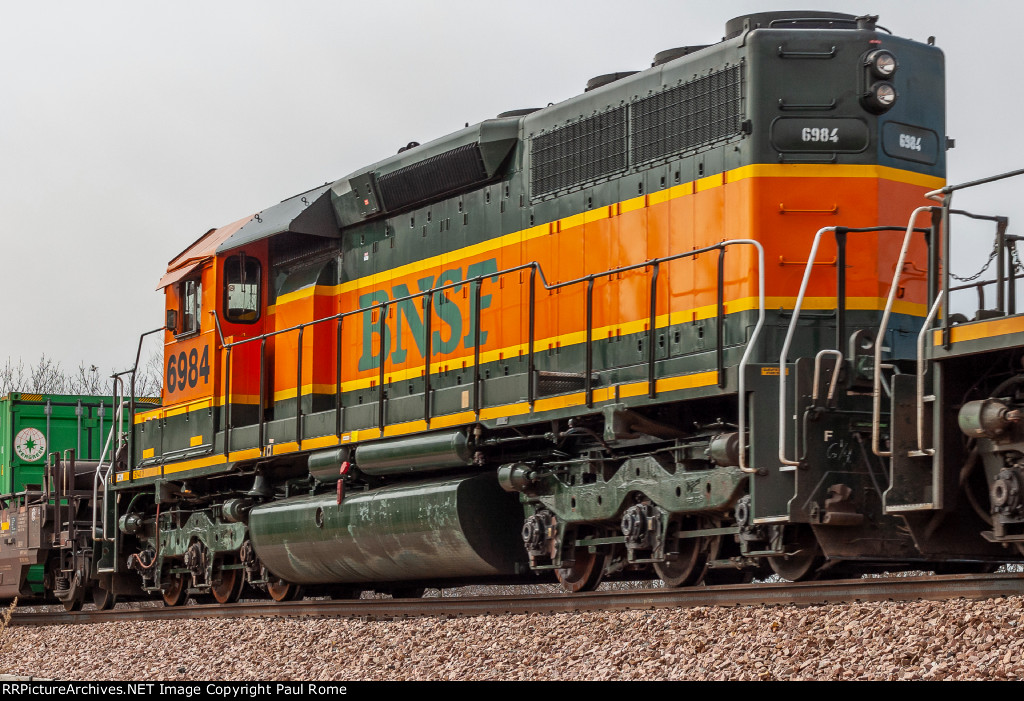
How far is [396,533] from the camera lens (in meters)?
11.4

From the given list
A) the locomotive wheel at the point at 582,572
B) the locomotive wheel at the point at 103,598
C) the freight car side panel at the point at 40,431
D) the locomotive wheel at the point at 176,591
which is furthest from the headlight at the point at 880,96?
the freight car side panel at the point at 40,431

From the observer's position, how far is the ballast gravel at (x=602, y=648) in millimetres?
6488

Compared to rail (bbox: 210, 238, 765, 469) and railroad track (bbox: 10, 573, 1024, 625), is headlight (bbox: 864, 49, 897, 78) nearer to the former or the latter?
rail (bbox: 210, 238, 765, 469)

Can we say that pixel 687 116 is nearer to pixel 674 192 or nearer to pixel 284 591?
pixel 674 192

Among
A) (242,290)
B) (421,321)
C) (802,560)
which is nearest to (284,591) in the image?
(242,290)

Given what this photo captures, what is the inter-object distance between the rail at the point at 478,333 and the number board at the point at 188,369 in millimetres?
378

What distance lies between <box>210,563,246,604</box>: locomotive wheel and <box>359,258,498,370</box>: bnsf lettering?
291 centimetres

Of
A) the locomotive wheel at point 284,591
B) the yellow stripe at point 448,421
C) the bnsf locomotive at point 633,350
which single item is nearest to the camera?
the bnsf locomotive at point 633,350

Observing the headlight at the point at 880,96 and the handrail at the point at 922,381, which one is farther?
the headlight at the point at 880,96

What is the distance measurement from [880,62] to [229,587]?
28.0 ft

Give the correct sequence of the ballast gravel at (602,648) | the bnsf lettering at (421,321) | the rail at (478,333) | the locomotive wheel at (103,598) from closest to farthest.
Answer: the ballast gravel at (602,648) < the rail at (478,333) < the bnsf lettering at (421,321) < the locomotive wheel at (103,598)

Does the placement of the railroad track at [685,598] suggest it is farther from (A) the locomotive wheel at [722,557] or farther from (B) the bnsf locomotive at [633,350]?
(A) the locomotive wheel at [722,557]

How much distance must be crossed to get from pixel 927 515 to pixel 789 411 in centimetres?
101

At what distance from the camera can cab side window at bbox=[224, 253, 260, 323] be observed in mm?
14141
